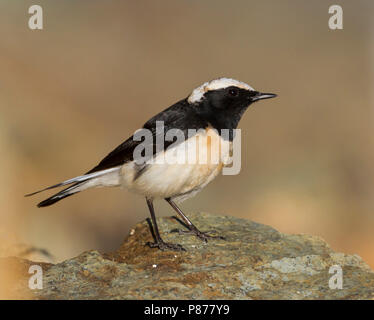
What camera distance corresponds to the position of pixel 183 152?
6.01m

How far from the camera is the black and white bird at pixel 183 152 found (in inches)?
239

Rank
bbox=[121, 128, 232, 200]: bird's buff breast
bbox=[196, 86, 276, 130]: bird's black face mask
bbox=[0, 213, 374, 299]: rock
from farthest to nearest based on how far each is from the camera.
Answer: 1. bbox=[196, 86, 276, 130]: bird's black face mask
2. bbox=[121, 128, 232, 200]: bird's buff breast
3. bbox=[0, 213, 374, 299]: rock

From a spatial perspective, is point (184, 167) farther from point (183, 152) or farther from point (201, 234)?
point (201, 234)

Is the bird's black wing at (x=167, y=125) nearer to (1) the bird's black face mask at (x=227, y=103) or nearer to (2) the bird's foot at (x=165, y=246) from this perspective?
(1) the bird's black face mask at (x=227, y=103)

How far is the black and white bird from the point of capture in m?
6.07

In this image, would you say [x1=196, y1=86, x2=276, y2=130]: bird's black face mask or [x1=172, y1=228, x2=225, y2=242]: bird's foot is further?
[x1=172, y1=228, x2=225, y2=242]: bird's foot

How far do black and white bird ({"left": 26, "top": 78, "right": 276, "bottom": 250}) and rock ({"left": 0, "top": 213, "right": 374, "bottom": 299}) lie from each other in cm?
37

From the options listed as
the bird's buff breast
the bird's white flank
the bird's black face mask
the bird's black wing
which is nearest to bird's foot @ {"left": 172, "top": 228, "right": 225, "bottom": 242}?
the bird's buff breast

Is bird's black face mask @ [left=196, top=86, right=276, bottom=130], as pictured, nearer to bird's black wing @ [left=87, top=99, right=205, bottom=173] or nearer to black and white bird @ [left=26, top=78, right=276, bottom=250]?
black and white bird @ [left=26, top=78, right=276, bottom=250]

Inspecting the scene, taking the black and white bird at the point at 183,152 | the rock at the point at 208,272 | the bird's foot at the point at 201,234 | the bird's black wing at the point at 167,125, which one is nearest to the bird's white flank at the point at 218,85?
the black and white bird at the point at 183,152

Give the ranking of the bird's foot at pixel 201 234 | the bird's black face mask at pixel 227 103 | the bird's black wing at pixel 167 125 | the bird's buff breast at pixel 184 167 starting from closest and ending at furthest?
the bird's buff breast at pixel 184 167 → the bird's black wing at pixel 167 125 → the bird's black face mask at pixel 227 103 → the bird's foot at pixel 201 234

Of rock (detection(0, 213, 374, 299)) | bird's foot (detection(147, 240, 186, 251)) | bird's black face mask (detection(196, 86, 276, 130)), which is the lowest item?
rock (detection(0, 213, 374, 299))

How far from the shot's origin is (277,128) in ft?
45.9

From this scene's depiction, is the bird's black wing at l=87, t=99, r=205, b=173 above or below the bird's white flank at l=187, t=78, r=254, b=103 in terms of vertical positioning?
below
